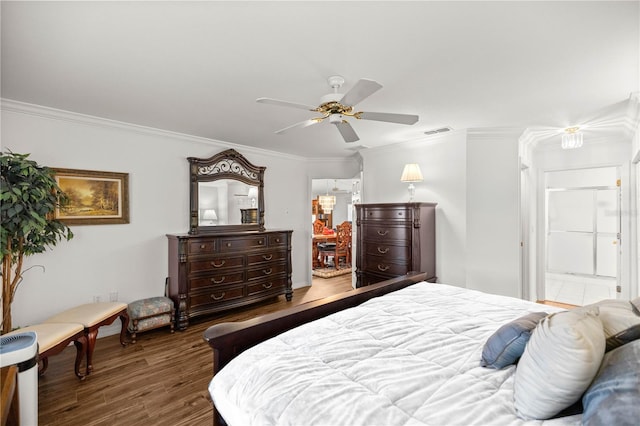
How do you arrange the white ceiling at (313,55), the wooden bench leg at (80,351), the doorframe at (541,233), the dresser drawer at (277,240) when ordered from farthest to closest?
the dresser drawer at (277,240)
the doorframe at (541,233)
the wooden bench leg at (80,351)
the white ceiling at (313,55)

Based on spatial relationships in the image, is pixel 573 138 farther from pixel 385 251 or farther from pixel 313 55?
pixel 313 55

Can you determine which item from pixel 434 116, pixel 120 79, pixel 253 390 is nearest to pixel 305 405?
pixel 253 390

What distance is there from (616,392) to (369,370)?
0.74 m

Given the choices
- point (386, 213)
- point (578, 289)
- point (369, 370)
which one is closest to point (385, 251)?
point (386, 213)

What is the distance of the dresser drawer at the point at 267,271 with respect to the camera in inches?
165

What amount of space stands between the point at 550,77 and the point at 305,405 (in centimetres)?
282

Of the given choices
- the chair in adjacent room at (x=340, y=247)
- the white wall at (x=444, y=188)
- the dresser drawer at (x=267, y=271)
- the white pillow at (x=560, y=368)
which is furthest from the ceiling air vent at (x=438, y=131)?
the chair in adjacent room at (x=340, y=247)

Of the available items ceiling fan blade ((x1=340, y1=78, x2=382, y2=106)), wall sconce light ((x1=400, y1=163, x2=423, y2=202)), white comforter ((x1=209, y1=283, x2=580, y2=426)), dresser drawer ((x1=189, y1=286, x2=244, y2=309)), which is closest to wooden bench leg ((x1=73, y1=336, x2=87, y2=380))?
dresser drawer ((x1=189, y1=286, x2=244, y2=309))

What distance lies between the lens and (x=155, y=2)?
1477mm

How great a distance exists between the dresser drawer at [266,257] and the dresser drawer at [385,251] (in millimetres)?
Answer: 1312

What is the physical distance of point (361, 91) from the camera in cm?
184

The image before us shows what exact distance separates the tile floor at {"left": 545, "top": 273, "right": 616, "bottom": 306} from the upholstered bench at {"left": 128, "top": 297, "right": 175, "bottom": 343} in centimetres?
556

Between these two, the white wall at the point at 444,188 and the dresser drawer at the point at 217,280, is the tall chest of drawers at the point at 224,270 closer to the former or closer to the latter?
the dresser drawer at the point at 217,280

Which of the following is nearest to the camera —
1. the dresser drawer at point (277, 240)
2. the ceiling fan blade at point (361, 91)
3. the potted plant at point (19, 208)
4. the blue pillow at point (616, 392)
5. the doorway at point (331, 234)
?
the blue pillow at point (616, 392)
